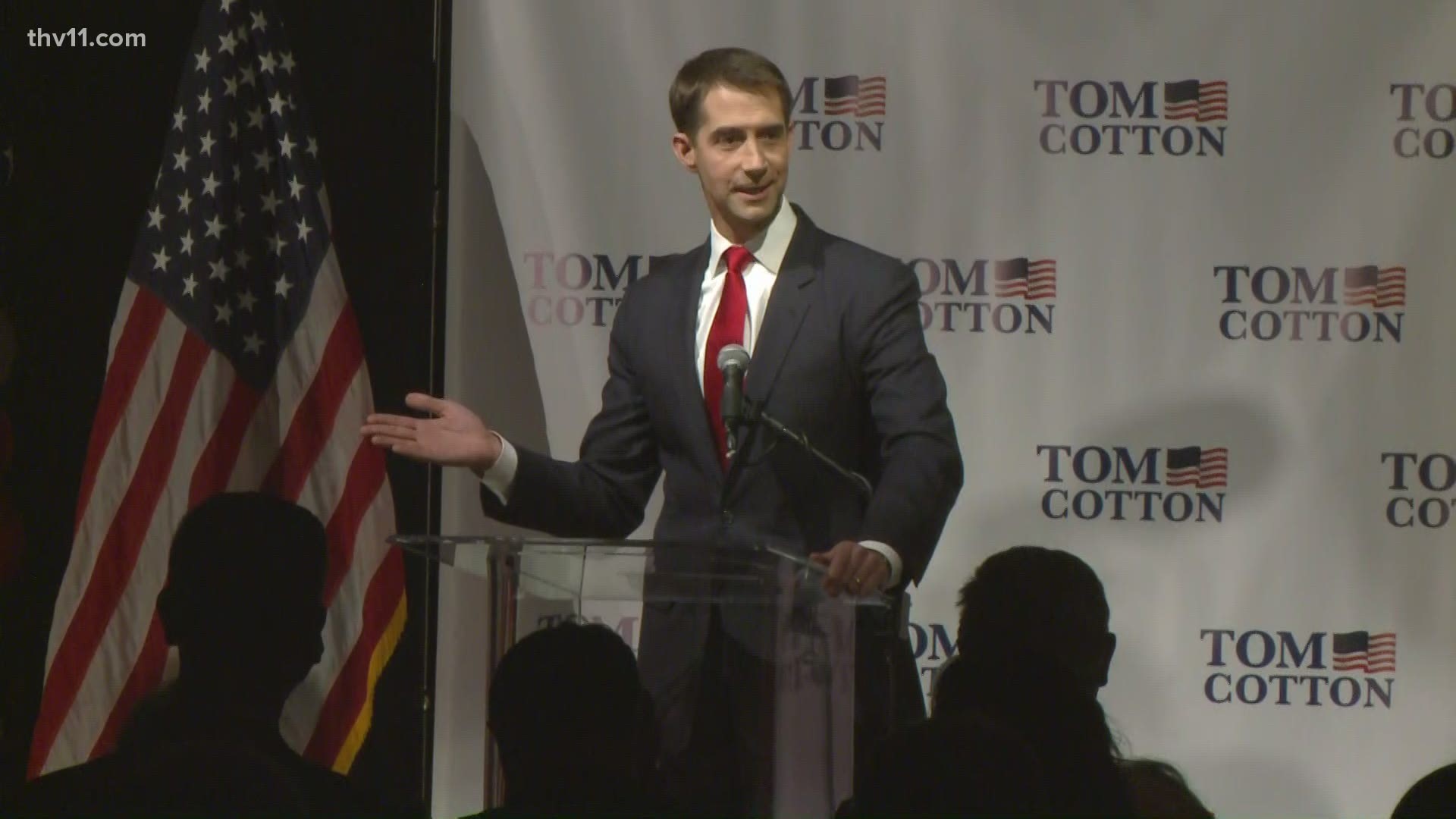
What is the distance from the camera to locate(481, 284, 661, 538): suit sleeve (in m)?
3.51

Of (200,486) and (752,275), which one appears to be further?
(200,486)

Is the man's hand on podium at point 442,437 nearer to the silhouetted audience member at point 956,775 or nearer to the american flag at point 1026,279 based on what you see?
the silhouetted audience member at point 956,775

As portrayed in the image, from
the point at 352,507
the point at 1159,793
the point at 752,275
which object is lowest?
the point at 1159,793

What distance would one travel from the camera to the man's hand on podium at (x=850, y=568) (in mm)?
2947

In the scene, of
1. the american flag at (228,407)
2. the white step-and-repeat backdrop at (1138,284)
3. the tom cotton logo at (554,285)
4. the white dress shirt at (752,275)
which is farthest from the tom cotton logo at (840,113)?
the american flag at (228,407)

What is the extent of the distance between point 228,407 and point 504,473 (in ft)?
4.85

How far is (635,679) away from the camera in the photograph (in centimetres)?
227

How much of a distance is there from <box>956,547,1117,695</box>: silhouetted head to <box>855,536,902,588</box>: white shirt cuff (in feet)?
1.52

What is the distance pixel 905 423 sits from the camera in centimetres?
360

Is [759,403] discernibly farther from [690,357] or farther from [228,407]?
[228,407]

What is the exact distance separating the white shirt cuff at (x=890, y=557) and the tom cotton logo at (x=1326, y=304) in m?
1.89

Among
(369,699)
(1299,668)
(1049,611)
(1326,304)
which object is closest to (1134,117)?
(1326,304)

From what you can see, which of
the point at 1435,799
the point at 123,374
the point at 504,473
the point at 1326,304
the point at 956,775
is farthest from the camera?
the point at 1326,304

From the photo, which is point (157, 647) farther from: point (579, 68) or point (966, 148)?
point (966, 148)
